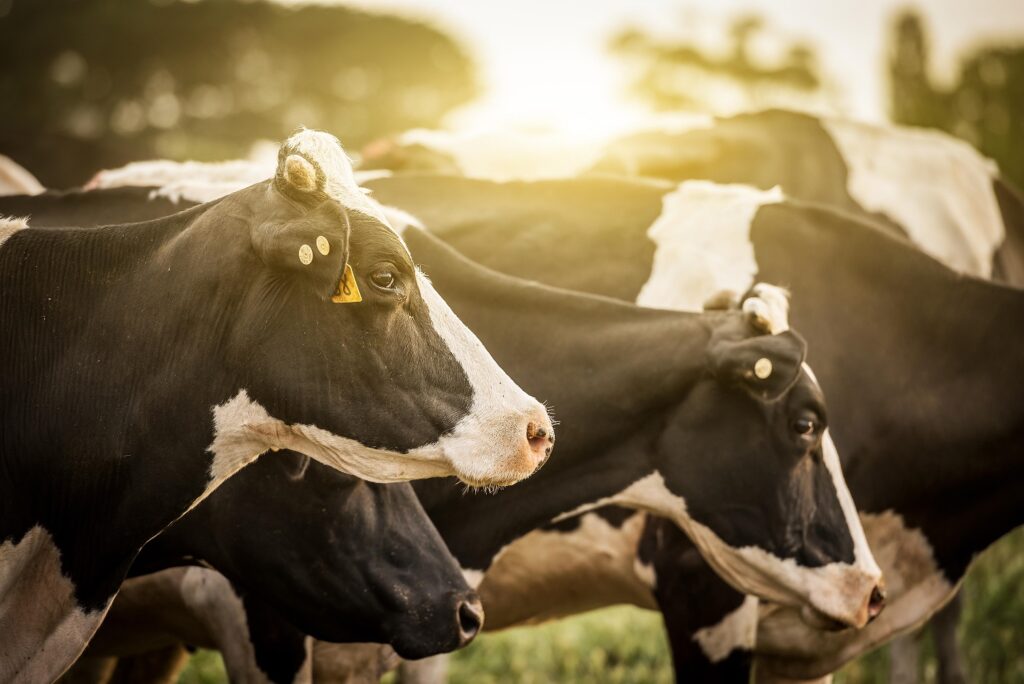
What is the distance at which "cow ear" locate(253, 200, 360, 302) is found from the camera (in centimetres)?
276

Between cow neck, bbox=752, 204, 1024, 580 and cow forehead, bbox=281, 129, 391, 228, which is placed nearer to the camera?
cow forehead, bbox=281, 129, 391, 228

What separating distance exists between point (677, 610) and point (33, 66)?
27365 millimetres

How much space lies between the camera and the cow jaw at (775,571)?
381cm

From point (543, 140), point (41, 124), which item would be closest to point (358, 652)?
point (543, 140)

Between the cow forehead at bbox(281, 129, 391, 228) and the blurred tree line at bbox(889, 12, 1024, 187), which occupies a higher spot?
the cow forehead at bbox(281, 129, 391, 228)

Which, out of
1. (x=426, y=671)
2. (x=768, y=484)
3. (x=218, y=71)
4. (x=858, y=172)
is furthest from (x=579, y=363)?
(x=218, y=71)

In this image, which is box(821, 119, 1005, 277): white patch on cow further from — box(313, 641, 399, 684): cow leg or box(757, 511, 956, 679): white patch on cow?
box(313, 641, 399, 684): cow leg

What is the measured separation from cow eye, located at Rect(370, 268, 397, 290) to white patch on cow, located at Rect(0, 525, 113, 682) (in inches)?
39.6

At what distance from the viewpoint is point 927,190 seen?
673 cm

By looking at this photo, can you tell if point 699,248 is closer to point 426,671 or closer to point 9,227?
point 426,671

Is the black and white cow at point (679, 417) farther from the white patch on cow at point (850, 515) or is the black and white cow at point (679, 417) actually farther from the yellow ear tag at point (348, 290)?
the yellow ear tag at point (348, 290)

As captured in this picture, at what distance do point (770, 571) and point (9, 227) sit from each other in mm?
2351

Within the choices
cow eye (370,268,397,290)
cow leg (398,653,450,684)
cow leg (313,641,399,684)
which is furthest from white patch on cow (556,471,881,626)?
cow leg (398,653,450,684)

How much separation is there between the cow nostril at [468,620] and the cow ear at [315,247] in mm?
1051
